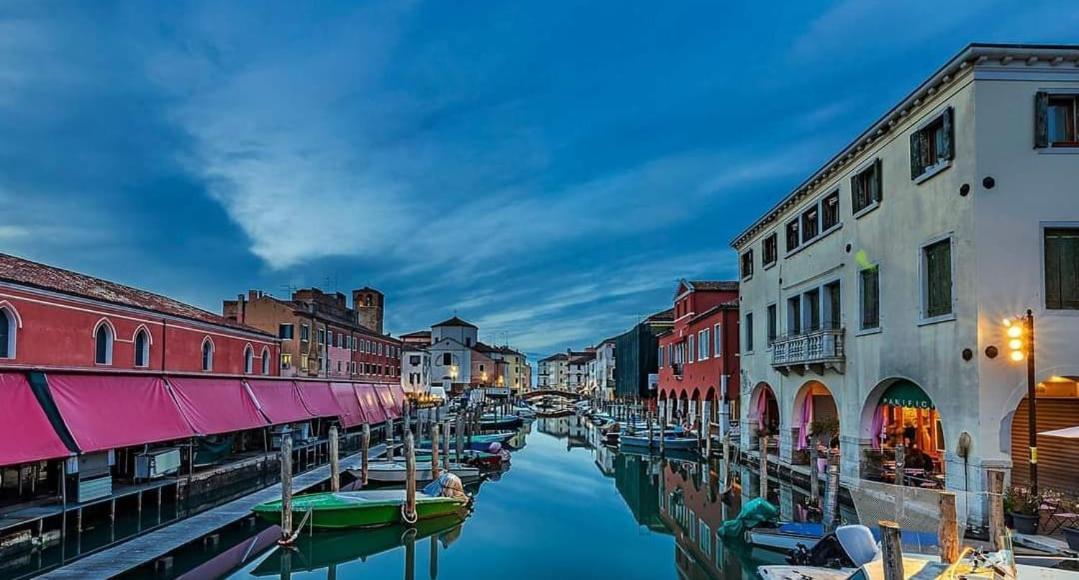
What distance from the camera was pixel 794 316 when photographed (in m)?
25.8

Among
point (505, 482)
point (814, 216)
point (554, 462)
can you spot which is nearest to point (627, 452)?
point (554, 462)

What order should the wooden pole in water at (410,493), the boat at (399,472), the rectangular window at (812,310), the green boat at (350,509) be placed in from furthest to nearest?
the boat at (399,472) < the rectangular window at (812,310) < the wooden pole in water at (410,493) < the green boat at (350,509)

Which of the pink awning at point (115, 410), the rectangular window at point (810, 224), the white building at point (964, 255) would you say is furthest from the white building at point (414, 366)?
the white building at point (964, 255)

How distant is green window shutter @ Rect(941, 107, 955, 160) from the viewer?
49.8 feet

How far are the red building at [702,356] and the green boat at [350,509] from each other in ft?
53.7

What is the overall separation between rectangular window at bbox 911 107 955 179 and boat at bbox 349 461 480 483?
17441 millimetres

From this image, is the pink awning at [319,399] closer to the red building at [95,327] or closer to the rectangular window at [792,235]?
the red building at [95,327]

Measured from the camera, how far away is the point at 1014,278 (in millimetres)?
14375

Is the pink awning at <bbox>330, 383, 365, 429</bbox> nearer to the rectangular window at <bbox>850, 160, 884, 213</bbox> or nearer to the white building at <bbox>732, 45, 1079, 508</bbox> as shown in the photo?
the white building at <bbox>732, 45, 1079, 508</bbox>

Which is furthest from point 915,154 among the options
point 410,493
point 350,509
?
point 350,509

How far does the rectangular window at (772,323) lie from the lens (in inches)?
1077

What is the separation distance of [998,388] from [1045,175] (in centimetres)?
424

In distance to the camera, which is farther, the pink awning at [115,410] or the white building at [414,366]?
the white building at [414,366]

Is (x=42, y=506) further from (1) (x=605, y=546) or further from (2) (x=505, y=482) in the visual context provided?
(2) (x=505, y=482)
